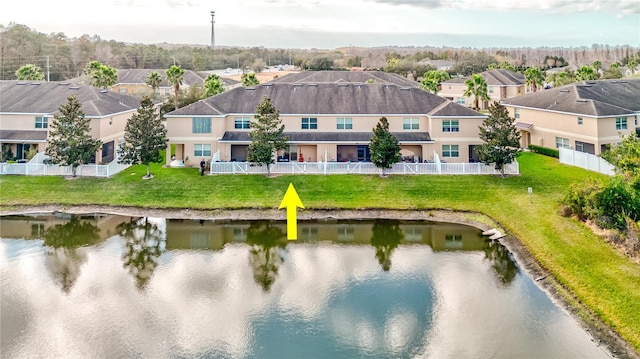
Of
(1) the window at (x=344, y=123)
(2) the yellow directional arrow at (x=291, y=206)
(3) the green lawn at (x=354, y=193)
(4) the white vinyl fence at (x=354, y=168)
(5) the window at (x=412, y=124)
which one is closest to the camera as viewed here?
(3) the green lawn at (x=354, y=193)

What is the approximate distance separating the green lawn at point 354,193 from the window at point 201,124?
3721 mm

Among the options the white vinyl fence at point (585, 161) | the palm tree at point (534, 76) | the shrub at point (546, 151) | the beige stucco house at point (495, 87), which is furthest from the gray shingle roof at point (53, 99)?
the palm tree at point (534, 76)

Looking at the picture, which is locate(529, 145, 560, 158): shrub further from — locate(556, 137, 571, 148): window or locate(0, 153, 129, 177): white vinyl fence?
locate(0, 153, 129, 177): white vinyl fence

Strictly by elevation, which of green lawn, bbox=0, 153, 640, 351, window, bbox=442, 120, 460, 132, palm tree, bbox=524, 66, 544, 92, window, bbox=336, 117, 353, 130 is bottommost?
green lawn, bbox=0, 153, 640, 351

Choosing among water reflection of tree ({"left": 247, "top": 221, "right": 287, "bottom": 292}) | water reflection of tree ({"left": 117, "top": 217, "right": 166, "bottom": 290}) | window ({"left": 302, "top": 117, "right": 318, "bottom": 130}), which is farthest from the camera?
window ({"left": 302, "top": 117, "right": 318, "bottom": 130})

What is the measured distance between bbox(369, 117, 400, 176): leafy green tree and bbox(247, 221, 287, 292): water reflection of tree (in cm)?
1082

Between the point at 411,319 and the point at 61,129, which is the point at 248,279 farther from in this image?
the point at 61,129

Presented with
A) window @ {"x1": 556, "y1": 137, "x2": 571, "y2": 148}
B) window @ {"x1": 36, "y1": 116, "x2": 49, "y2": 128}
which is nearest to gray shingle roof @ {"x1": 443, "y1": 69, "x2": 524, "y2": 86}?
window @ {"x1": 556, "y1": 137, "x2": 571, "y2": 148}

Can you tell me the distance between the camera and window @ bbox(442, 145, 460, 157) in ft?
134

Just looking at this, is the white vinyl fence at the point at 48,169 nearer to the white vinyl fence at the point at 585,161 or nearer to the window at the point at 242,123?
the window at the point at 242,123

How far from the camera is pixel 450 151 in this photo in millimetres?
40906

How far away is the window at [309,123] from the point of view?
42.2 metres

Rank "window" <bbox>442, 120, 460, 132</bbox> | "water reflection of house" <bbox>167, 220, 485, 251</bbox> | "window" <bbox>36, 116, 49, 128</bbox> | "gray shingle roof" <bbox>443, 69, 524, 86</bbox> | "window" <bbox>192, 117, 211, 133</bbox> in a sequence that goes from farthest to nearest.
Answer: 1. "gray shingle roof" <bbox>443, 69, 524, 86</bbox>
2. "window" <bbox>36, 116, 49, 128</bbox>
3. "window" <bbox>192, 117, 211, 133</bbox>
4. "window" <bbox>442, 120, 460, 132</bbox>
5. "water reflection of house" <bbox>167, 220, 485, 251</bbox>

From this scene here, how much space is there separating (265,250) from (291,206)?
23.1ft
